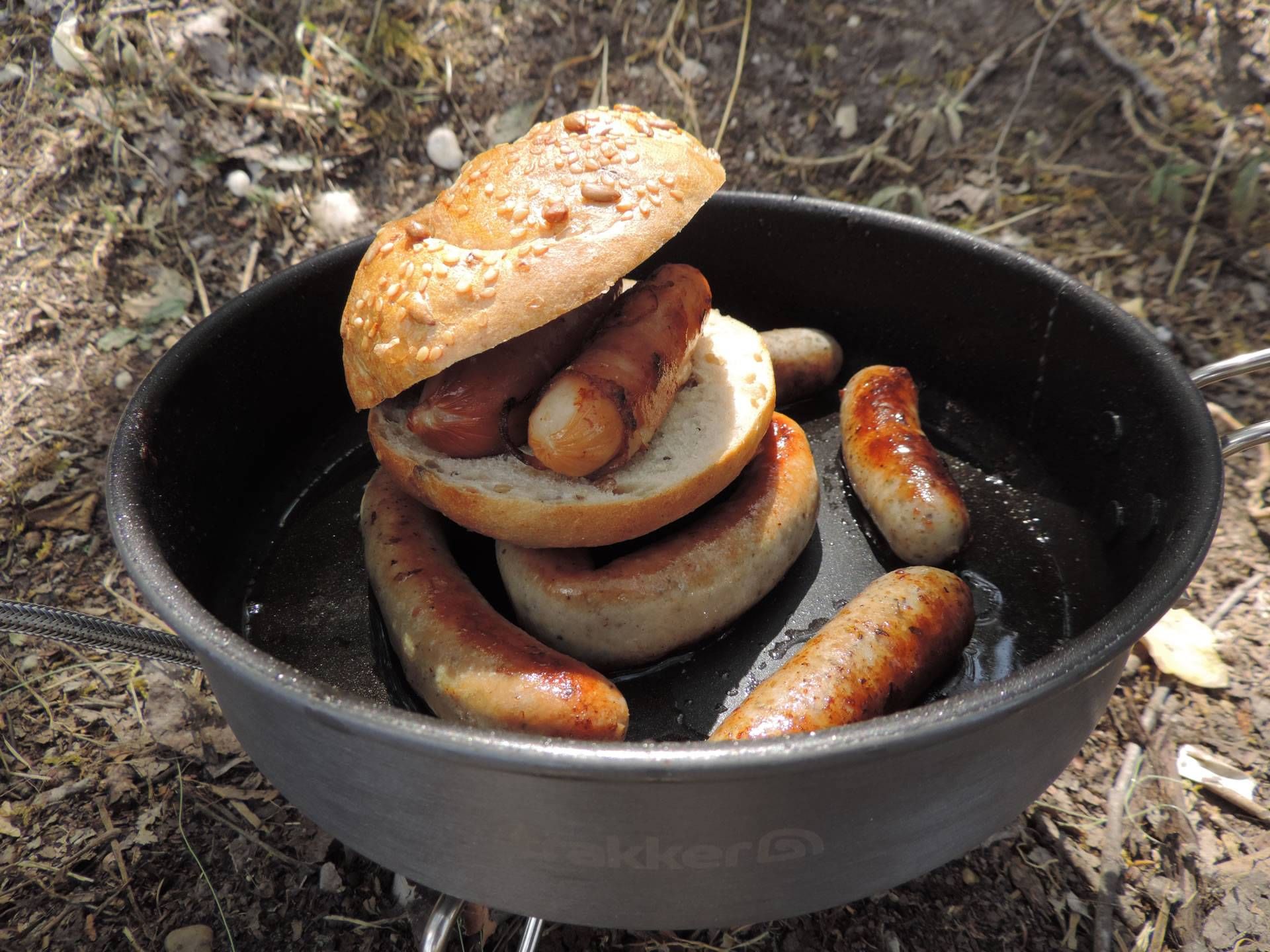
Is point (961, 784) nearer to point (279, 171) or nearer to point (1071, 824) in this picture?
point (1071, 824)

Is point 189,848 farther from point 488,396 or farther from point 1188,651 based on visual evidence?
point 1188,651

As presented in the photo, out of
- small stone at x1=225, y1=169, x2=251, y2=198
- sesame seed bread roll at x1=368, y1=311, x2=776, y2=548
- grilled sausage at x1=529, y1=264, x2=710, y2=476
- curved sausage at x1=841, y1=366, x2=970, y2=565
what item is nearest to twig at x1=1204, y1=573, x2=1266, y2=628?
curved sausage at x1=841, y1=366, x2=970, y2=565

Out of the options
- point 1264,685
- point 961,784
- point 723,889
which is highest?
point 961,784

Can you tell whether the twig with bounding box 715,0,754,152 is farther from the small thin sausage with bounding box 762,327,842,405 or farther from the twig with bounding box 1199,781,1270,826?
the twig with bounding box 1199,781,1270,826

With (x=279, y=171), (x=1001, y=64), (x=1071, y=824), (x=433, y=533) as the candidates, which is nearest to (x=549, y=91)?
(x=279, y=171)

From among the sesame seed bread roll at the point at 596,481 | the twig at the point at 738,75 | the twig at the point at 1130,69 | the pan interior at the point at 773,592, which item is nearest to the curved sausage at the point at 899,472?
the pan interior at the point at 773,592
